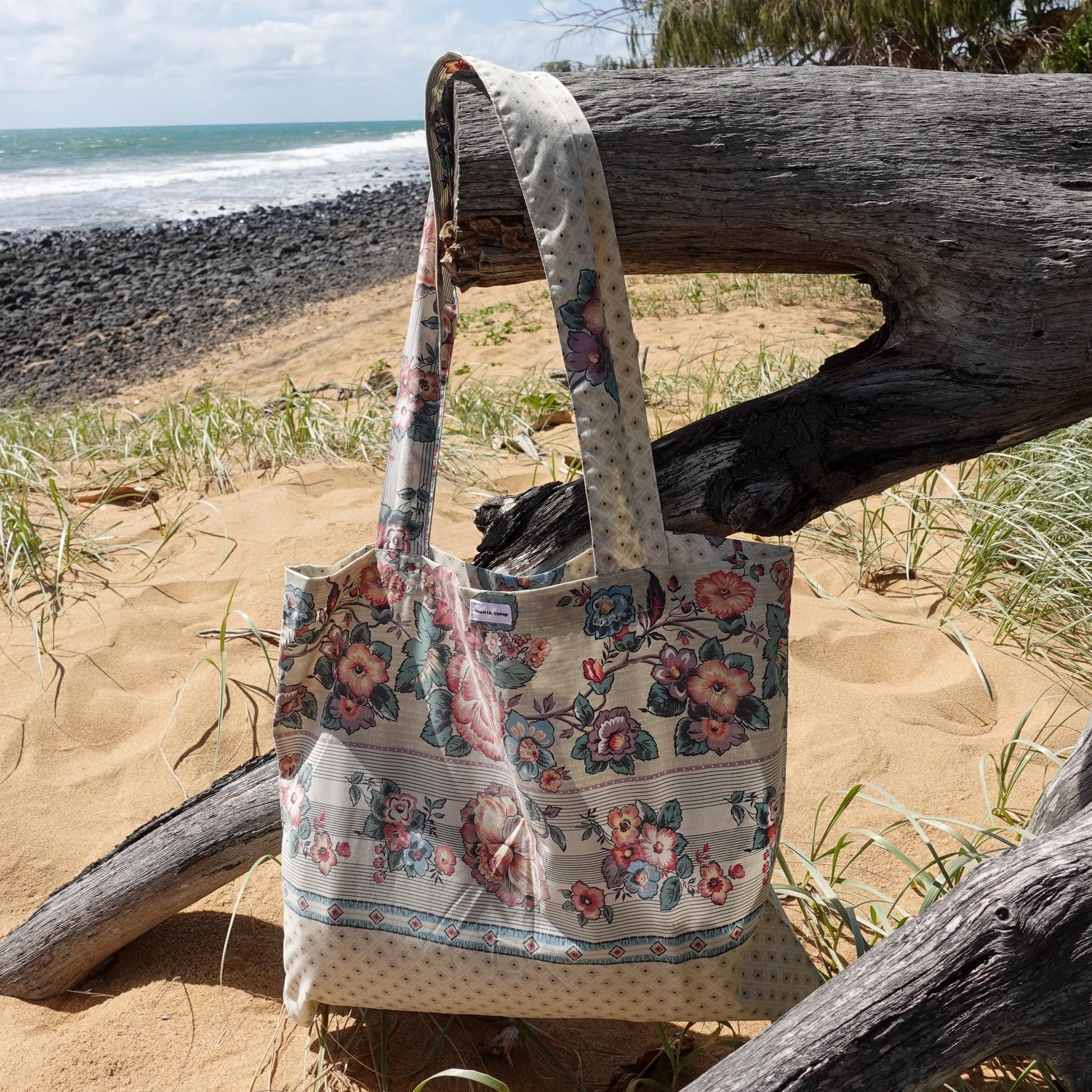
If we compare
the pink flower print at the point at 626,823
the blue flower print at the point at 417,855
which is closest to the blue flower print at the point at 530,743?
the pink flower print at the point at 626,823

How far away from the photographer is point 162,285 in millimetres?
14641

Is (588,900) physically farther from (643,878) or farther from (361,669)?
(361,669)

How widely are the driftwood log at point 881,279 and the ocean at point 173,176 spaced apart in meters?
12.4

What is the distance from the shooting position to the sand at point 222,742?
1625 millimetres

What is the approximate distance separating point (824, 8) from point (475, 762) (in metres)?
12.5

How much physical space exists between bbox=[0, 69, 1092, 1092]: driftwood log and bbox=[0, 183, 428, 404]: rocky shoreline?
28.0ft

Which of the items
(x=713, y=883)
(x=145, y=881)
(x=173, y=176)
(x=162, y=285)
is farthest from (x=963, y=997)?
(x=173, y=176)

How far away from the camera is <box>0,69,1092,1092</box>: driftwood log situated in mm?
977

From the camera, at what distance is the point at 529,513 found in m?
1.44

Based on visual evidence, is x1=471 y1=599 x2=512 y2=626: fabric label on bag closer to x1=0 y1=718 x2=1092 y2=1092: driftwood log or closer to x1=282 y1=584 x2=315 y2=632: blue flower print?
x1=282 y1=584 x2=315 y2=632: blue flower print

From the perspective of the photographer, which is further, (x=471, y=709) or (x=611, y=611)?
(x=471, y=709)

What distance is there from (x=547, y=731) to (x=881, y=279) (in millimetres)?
740

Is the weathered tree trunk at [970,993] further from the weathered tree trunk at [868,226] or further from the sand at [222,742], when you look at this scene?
the sand at [222,742]

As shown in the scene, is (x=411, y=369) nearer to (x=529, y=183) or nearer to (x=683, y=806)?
(x=529, y=183)
